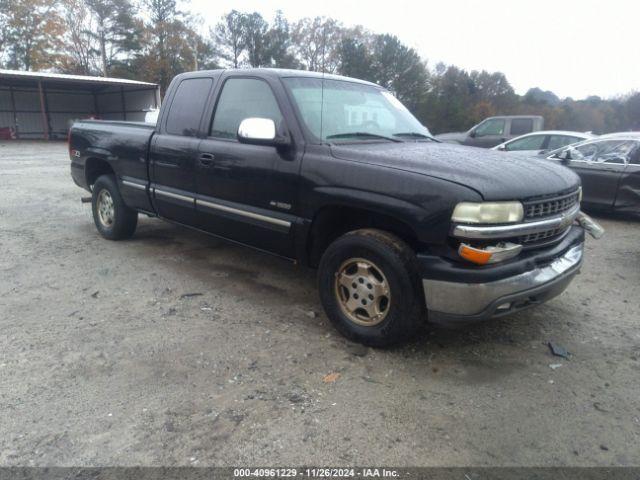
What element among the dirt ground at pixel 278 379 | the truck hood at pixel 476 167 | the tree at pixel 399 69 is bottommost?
the dirt ground at pixel 278 379

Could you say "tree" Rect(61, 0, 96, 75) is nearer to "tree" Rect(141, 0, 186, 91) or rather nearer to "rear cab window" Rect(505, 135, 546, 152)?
"tree" Rect(141, 0, 186, 91)

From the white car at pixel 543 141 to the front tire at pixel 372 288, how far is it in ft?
28.4

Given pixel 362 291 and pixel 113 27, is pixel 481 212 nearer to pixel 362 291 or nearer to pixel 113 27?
pixel 362 291

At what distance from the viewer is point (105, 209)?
6.02 meters

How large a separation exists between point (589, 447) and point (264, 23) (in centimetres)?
5164

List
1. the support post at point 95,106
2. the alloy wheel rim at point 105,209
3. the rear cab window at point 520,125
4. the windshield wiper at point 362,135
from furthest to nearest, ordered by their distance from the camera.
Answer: the support post at point 95,106
the rear cab window at point 520,125
the alloy wheel rim at point 105,209
the windshield wiper at point 362,135

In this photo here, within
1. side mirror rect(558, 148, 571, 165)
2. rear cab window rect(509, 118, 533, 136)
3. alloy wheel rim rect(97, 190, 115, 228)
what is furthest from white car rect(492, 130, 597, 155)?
alloy wheel rim rect(97, 190, 115, 228)

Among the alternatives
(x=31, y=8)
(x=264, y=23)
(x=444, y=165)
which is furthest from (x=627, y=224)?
(x=31, y=8)

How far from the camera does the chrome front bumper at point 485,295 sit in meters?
2.85

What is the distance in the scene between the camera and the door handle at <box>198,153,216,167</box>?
14.0 ft

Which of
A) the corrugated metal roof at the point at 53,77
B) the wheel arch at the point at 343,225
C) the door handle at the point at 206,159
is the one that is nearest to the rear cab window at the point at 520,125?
the door handle at the point at 206,159

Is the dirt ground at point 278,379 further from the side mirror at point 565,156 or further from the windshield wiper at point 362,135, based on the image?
the side mirror at point 565,156

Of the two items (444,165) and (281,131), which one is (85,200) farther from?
(444,165)

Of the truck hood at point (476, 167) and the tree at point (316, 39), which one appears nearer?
the truck hood at point (476, 167)
